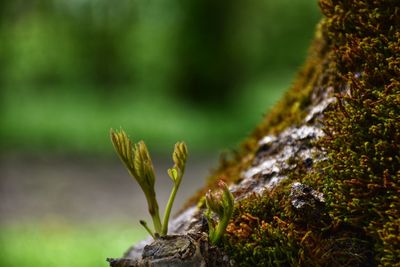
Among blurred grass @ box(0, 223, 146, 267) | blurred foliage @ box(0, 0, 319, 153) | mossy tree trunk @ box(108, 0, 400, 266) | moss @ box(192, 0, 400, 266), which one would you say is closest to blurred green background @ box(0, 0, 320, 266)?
blurred foliage @ box(0, 0, 319, 153)

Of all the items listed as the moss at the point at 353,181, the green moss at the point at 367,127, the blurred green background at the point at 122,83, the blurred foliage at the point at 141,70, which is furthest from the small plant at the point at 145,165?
the blurred foliage at the point at 141,70

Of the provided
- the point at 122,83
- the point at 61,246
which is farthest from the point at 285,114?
the point at 122,83

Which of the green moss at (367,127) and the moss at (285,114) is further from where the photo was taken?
the moss at (285,114)

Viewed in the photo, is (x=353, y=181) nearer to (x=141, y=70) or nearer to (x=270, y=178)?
(x=270, y=178)

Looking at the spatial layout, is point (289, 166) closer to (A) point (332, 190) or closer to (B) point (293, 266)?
(A) point (332, 190)

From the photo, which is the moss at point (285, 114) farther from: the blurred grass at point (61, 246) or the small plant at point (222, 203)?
the blurred grass at point (61, 246)

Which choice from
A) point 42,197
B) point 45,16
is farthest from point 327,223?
point 45,16
